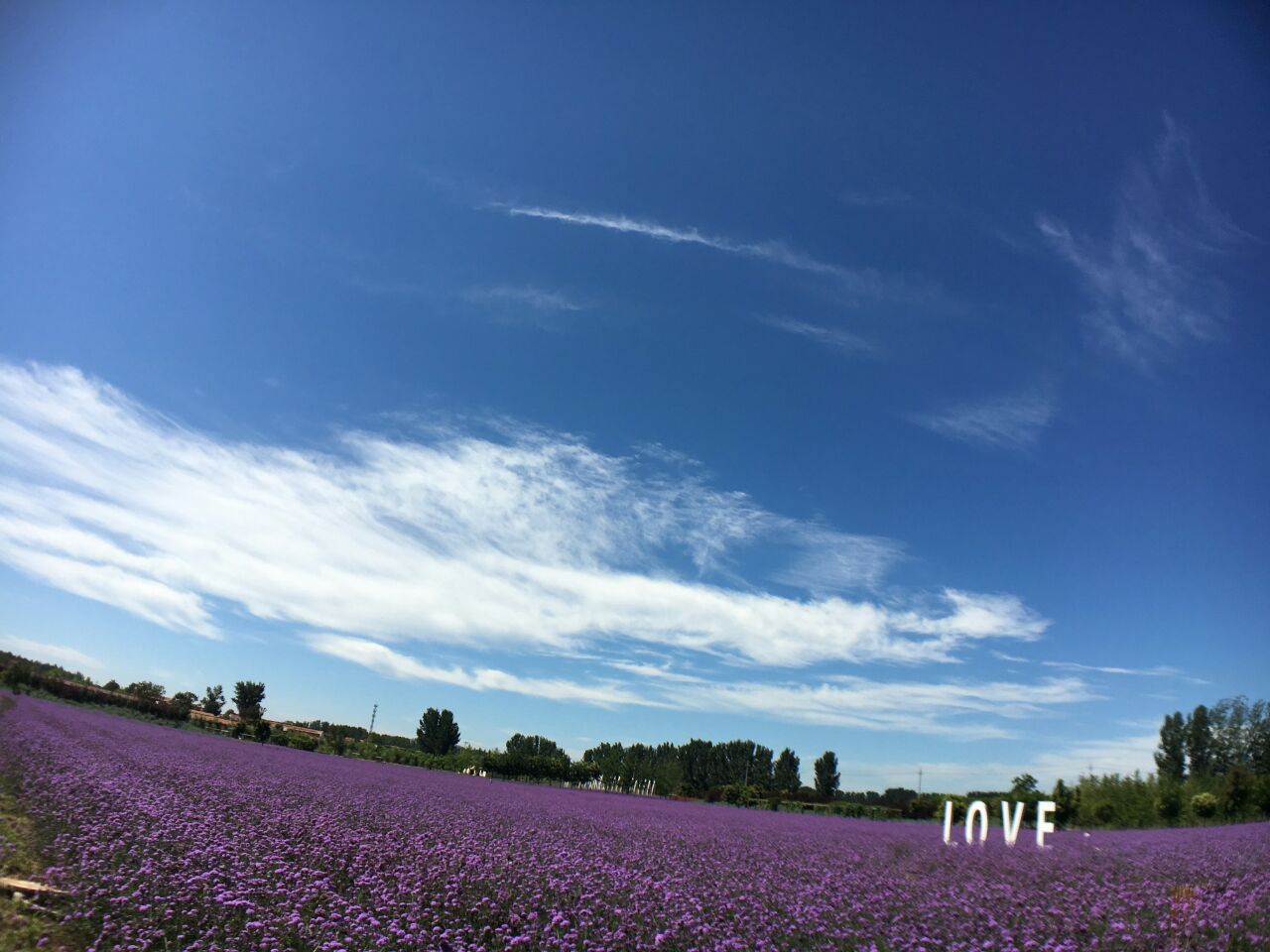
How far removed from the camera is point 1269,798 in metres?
20.1

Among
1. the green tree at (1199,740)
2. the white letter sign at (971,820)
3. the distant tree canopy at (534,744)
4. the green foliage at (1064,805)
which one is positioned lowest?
the distant tree canopy at (534,744)

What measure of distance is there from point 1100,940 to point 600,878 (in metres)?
3.80

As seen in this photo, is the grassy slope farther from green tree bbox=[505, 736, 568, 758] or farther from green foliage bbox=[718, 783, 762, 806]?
green tree bbox=[505, 736, 568, 758]

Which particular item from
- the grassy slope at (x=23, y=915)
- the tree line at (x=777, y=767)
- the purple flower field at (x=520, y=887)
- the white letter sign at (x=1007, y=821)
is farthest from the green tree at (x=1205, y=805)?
the grassy slope at (x=23, y=915)

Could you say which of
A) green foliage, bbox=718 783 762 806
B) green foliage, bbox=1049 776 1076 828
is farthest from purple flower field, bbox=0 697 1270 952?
green foliage, bbox=718 783 762 806

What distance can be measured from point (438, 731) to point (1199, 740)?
56198 millimetres

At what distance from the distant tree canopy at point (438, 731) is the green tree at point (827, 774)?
3569 cm

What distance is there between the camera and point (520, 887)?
16.9ft

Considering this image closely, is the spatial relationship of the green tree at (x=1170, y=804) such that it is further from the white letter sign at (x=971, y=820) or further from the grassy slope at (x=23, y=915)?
the grassy slope at (x=23, y=915)

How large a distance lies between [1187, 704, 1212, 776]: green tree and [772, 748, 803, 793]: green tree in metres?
32.0

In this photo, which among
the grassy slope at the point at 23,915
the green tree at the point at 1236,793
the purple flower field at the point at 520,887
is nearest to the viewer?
the grassy slope at the point at 23,915

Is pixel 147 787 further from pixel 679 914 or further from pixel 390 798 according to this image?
pixel 679 914

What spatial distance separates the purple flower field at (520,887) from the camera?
402 cm

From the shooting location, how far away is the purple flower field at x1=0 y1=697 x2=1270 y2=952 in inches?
158
